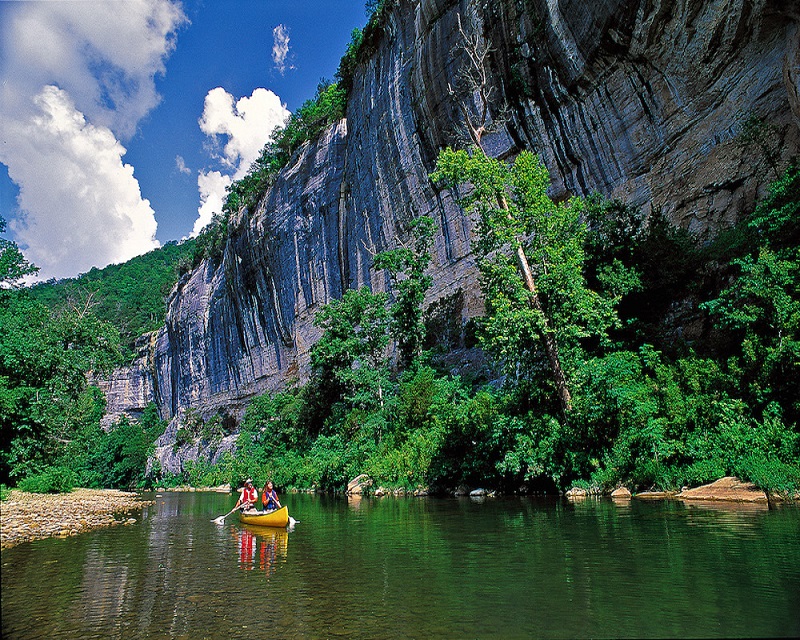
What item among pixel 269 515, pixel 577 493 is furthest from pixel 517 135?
pixel 269 515

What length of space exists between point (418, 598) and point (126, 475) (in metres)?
53.2

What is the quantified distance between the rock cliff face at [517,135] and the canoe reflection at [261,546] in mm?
16286

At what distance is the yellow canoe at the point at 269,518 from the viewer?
441 inches

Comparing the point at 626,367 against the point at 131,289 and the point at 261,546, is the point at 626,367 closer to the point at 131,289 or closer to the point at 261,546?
the point at 261,546

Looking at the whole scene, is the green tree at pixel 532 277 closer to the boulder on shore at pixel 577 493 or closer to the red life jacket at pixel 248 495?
the boulder on shore at pixel 577 493

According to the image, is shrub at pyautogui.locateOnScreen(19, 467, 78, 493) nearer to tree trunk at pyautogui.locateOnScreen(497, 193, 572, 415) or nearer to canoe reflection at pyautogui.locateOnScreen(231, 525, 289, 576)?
canoe reflection at pyautogui.locateOnScreen(231, 525, 289, 576)

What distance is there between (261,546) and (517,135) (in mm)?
21899

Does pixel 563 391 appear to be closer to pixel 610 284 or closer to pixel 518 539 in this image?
pixel 610 284

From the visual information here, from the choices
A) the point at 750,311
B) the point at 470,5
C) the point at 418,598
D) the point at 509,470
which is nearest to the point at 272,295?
the point at 470,5

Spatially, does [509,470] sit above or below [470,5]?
below

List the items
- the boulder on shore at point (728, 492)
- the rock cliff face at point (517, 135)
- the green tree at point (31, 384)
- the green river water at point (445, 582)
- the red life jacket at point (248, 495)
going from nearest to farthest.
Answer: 1. the green river water at point (445, 582)
2. the boulder on shore at point (728, 492)
3. the red life jacket at point (248, 495)
4. the rock cliff face at point (517, 135)
5. the green tree at point (31, 384)

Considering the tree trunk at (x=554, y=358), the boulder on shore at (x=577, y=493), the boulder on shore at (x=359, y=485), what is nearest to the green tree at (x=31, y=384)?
the boulder on shore at (x=359, y=485)

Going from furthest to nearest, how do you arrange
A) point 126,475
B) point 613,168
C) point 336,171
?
point 126,475
point 336,171
point 613,168

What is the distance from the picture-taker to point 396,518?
458 inches
